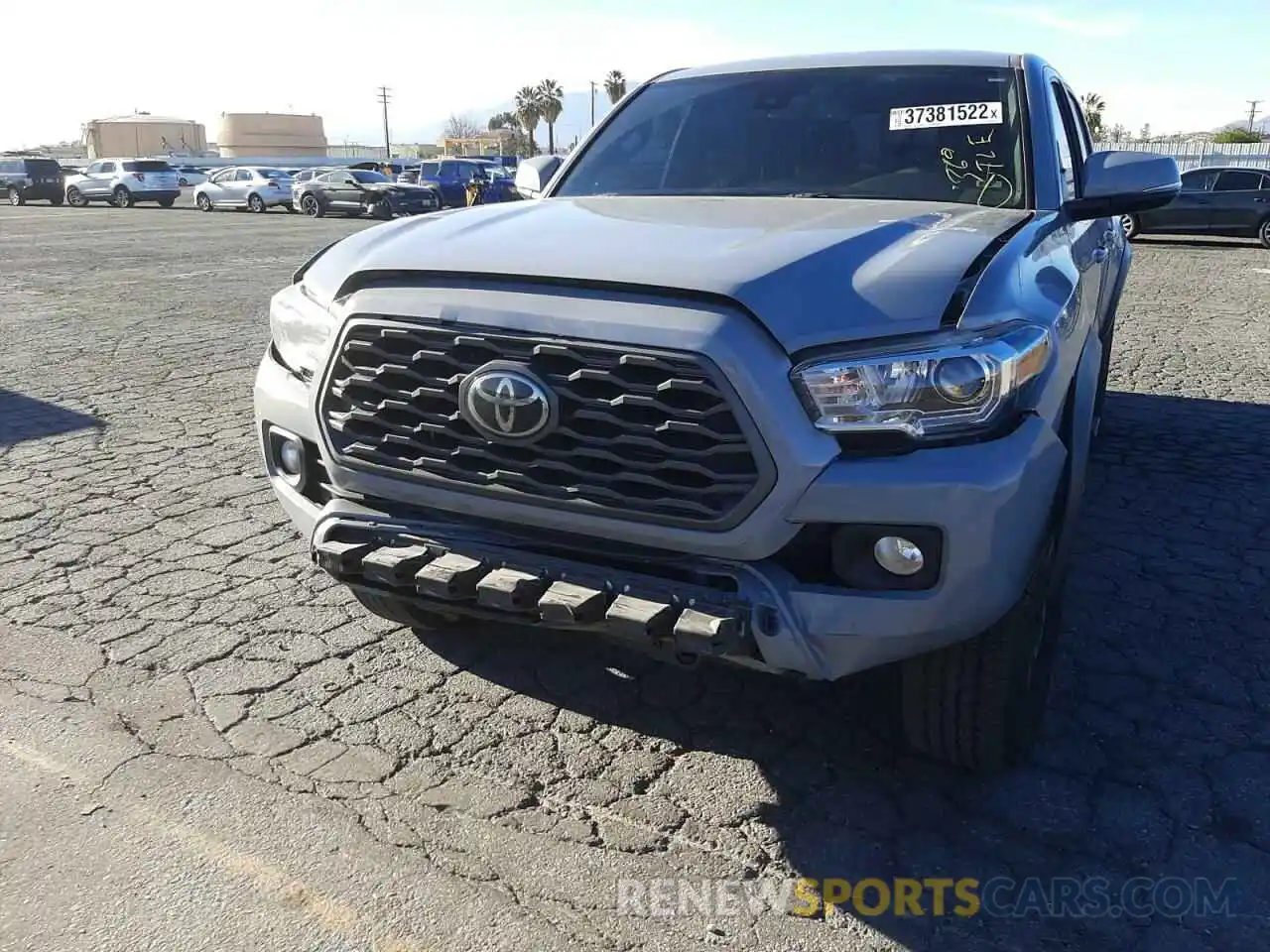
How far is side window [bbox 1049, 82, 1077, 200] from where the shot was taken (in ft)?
11.8

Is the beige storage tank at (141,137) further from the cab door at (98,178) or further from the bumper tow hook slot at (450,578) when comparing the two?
the bumper tow hook slot at (450,578)

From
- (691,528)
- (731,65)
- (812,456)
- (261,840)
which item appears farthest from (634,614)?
(731,65)

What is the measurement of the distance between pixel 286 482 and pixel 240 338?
6.88 m

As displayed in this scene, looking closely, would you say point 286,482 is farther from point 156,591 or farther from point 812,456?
point 812,456

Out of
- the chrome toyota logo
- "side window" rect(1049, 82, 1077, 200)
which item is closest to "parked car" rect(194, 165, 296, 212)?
"side window" rect(1049, 82, 1077, 200)

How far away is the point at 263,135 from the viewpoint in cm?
10688

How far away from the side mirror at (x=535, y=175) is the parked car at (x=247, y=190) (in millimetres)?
30401

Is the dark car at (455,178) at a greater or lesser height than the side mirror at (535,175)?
lesser

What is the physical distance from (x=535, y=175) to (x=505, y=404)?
2288mm

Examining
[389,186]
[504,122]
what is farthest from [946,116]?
[504,122]

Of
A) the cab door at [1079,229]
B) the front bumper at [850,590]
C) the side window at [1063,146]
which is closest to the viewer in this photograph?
the front bumper at [850,590]

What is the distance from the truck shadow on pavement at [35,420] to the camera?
600 cm

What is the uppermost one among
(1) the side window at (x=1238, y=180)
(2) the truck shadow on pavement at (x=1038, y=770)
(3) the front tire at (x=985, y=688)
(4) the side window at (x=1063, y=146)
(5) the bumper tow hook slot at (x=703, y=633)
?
(4) the side window at (x=1063, y=146)

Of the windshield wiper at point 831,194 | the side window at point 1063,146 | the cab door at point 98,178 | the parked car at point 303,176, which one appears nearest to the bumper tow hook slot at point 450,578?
the windshield wiper at point 831,194
